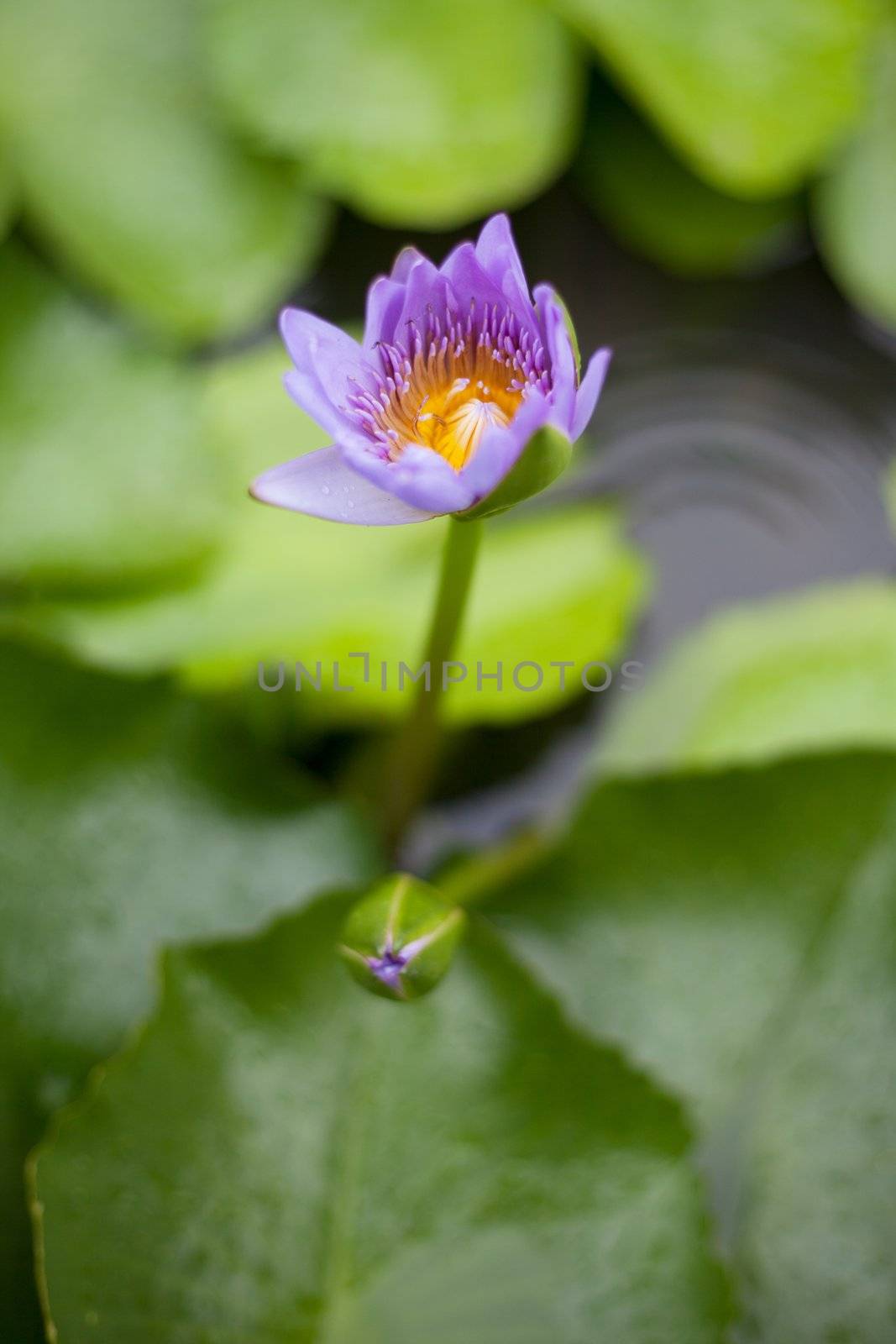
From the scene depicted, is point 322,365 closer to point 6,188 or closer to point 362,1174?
point 362,1174

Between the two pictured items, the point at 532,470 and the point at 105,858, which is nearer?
the point at 532,470

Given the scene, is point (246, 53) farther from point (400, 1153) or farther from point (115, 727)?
point (400, 1153)

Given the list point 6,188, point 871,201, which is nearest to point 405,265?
point 6,188

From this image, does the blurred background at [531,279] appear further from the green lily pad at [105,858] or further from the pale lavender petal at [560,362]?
the pale lavender petal at [560,362]

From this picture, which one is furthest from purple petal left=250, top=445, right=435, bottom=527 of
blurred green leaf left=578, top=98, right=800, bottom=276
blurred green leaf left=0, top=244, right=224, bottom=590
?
blurred green leaf left=578, top=98, right=800, bottom=276

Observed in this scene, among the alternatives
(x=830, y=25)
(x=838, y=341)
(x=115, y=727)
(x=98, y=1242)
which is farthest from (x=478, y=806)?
(x=830, y=25)

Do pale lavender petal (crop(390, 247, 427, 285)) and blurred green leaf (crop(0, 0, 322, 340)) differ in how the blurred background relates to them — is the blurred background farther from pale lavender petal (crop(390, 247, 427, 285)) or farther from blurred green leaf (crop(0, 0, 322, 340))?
pale lavender petal (crop(390, 247, 427, 285))
